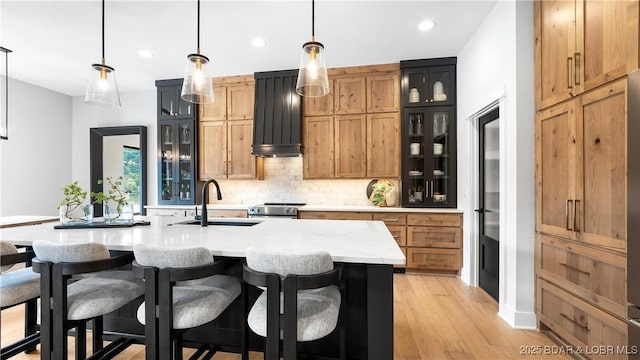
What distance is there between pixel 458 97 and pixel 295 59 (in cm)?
227

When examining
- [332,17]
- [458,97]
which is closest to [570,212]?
[458,97]

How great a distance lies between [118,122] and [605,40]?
6498 millimetres

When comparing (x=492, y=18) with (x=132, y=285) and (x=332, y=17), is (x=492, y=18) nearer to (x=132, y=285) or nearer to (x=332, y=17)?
(x=332, y=17)

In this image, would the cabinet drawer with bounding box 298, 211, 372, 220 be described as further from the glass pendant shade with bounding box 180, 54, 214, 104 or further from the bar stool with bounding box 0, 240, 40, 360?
the bar stool with bounding box 0, 240, 40, 360

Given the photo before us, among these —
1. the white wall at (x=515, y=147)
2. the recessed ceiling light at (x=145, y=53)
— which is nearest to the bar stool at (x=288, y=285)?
the white wall at (x=515, y=147)

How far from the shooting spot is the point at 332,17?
9.73ft

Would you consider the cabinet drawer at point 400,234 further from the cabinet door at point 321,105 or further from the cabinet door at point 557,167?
the cabinet door at point 321,105

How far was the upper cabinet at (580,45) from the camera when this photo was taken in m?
1.52

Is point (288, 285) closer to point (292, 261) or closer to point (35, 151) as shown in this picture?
point (292, 261)

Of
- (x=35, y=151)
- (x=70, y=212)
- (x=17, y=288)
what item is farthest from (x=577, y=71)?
(x=35, y=151)

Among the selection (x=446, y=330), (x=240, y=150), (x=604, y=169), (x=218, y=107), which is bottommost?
(x=446, y=330)

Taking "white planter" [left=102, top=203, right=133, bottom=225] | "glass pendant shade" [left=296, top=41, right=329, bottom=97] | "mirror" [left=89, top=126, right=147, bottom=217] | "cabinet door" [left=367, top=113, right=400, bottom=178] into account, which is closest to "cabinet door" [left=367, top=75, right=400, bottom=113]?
"cabinet door" [left=367, top=113, right=400, bottom=178]

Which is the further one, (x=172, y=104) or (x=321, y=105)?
(x=172, y=104)

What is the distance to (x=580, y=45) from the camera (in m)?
1.85
